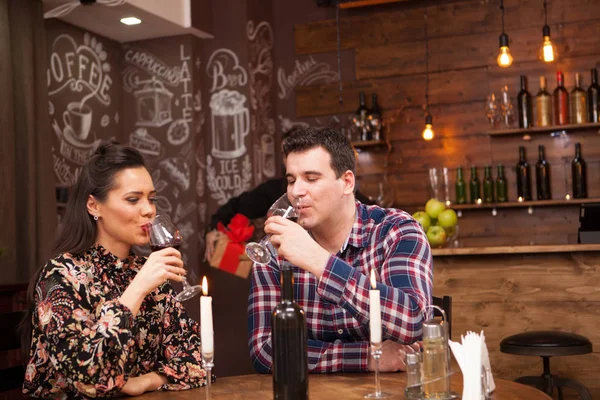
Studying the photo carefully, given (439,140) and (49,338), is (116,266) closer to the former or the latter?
(49,338)

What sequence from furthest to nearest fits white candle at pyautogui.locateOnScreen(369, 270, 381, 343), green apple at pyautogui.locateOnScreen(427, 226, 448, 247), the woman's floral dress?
green apple at pyautogui.locateOnScreen(427, 226, 448, 247) → the woman's floral dress → white candle at pyautogui.locateOnScreen(369, 270, 381, 343)

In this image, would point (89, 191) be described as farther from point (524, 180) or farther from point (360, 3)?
point (360, 3)

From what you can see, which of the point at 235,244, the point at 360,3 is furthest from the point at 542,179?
the point at 235,244

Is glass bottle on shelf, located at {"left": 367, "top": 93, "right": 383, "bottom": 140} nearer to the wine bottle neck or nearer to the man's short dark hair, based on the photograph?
the man's short dark hair

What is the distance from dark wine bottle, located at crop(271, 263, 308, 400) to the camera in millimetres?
1565

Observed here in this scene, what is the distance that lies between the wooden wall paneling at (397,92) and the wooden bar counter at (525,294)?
2204 millimetres

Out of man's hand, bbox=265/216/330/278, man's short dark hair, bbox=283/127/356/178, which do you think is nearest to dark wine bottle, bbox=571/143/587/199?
man's short dark hair, bbox=283/127/356/178

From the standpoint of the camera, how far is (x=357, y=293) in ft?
6.31

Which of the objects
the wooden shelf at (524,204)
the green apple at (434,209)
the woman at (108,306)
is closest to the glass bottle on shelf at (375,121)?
the wooden shelf at (524,204)

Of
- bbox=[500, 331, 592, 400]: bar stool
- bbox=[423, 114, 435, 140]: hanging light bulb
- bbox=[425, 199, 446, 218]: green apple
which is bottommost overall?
bbox=[500, 331, 592, 400]: bar stool

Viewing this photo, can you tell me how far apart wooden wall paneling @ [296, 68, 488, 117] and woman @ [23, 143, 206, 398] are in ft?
12.6

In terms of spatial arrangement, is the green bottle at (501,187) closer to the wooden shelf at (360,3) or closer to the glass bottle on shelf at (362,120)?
the glass bottle on shelf at (362,120)

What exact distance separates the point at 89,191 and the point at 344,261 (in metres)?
0.81

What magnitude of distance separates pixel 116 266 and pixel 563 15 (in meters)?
4.36
